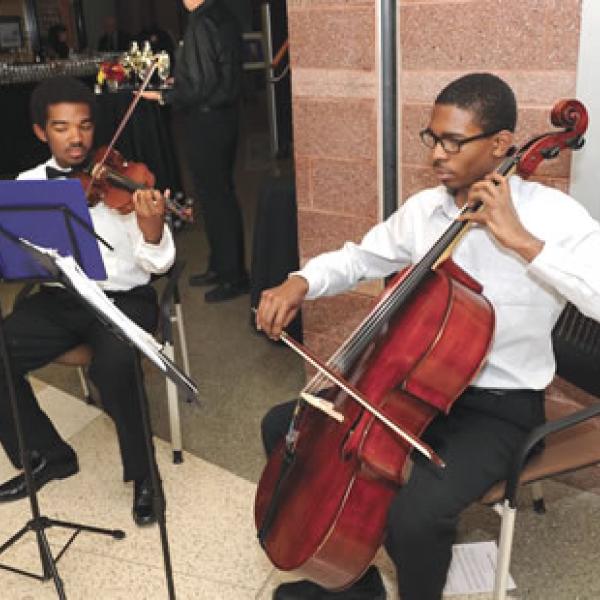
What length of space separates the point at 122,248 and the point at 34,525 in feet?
2.49

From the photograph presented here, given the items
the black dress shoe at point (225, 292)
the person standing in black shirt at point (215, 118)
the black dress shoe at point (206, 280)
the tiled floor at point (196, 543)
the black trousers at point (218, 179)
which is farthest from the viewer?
the black dress shoe at point (206, 280)

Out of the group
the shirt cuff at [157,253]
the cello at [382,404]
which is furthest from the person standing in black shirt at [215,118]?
the cello at [382,404]

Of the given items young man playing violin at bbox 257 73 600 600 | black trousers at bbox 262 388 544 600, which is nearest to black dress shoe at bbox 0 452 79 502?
young man playing violin at bbox 257 73 600 600

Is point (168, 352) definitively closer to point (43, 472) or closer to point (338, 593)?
point (43, 472)

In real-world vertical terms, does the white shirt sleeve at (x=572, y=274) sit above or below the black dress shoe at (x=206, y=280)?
above

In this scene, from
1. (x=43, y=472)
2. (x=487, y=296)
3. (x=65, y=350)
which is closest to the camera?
(x=487, y=296)

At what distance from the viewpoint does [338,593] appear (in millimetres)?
1539

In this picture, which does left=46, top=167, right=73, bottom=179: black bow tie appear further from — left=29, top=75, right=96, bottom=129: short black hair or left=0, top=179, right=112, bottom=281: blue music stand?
left=0, top=179, right=112, bottom=281: blue music stand

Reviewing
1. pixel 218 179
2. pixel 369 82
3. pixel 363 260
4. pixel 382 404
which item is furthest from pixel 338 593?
pixel 218 179

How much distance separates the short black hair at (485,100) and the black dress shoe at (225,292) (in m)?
2.09

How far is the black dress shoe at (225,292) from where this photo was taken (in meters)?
3.32

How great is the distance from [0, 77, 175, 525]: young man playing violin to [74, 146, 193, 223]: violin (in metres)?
0.03

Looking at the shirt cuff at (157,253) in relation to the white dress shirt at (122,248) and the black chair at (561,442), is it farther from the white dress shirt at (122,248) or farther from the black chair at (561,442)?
the black chair at (561,442)

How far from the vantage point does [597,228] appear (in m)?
1.31
